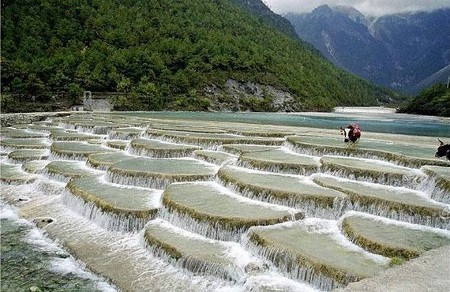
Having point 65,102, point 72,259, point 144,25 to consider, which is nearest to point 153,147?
point 72,259

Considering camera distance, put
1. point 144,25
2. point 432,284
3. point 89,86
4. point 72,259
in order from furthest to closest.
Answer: point 144,25 → point 89,86 → point 72,259 → point 432,284

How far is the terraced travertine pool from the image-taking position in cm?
857

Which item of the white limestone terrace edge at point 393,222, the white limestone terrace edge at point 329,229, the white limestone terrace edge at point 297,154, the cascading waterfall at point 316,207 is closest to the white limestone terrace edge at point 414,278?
the white limestone terrace edge at point 329,229

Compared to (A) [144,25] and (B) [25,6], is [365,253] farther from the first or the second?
(A) [144,25]

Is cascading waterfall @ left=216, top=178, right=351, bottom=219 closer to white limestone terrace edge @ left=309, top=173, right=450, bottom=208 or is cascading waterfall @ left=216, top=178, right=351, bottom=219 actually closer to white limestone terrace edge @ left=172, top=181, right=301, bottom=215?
white limestone terrace edge @ left=172, top=181, right=301, bottom=215

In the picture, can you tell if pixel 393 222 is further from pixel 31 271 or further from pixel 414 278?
pixel 31 271

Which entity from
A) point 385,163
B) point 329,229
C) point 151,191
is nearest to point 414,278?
point 329,229

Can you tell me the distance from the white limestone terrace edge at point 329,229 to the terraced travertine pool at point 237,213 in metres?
0.04

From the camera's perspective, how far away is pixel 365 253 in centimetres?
877

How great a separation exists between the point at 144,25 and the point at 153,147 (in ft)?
237

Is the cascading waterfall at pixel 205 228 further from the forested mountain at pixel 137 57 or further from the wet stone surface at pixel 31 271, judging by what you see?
the forested mountain at pixel 137 57

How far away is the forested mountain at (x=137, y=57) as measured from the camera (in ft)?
192

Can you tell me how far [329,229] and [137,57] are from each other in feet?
216

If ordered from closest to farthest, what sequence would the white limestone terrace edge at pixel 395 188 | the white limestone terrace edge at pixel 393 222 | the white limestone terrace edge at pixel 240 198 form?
1. the white limestone terrace edge at pixel 393 222
2. the white limestone terrace edge at pixel 240 198
3. the white limestone terrace edge at pixel 395 188
